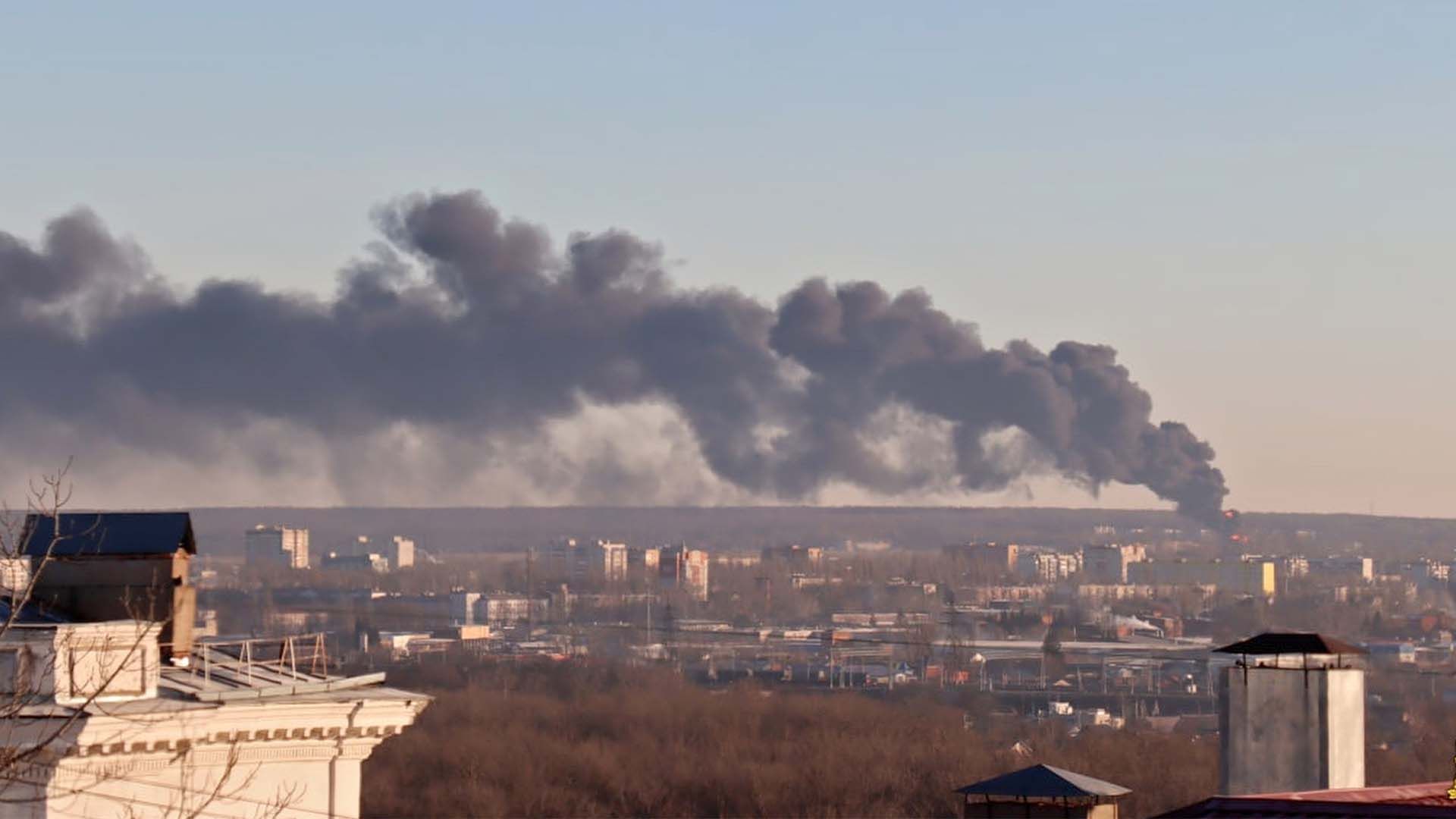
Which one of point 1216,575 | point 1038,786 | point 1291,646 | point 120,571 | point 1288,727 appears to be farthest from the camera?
point 1216,575

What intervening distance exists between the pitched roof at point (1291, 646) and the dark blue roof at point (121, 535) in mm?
9755

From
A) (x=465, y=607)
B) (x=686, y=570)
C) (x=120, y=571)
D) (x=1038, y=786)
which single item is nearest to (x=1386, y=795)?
(x=1038, y=786)

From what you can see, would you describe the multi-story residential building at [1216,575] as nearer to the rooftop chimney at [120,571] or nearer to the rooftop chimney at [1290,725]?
the rooftop chimney at [120,571]

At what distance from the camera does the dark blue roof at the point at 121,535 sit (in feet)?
78.4

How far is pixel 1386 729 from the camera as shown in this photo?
9525 cm

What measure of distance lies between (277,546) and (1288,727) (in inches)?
6642

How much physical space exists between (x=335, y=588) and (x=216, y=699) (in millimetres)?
142517

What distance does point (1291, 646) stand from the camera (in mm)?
19891

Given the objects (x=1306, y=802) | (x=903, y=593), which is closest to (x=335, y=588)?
(x=903, y=593)

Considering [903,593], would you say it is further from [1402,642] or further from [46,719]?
[46,719]

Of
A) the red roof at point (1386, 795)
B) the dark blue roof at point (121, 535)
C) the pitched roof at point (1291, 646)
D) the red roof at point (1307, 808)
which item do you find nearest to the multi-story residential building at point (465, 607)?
the dark blue roof at point (121, 535)

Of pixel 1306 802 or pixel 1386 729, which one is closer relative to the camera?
pixel 1306 802

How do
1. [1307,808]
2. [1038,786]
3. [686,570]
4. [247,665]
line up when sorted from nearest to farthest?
[1307,808], [1038,786], [247,665], [686,570]

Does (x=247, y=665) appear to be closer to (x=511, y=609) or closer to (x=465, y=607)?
(x=465, y=607)
